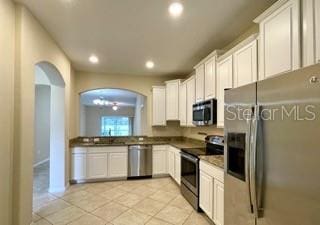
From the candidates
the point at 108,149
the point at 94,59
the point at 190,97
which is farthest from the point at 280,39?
the point at 108,149

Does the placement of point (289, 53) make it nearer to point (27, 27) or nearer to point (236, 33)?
point (236, 33)

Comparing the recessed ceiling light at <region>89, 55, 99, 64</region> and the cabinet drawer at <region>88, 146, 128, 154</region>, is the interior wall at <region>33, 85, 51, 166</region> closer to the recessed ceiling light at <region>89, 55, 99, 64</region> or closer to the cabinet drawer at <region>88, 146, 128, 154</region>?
the cabinet drawer at <region>88, 146, 128, 154</region>

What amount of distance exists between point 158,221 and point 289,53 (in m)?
2.75

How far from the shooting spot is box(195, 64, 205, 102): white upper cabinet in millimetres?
3842

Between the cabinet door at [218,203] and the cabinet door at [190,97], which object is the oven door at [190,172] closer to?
the cabinet door at [218,203]

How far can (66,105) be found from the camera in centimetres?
440

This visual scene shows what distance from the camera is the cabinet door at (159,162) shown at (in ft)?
17.6

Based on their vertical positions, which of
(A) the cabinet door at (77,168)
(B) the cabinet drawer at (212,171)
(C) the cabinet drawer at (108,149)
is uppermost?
(B) the cabinet drawer at (212,171)

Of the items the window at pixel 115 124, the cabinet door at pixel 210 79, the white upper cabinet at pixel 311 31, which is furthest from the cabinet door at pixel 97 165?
the window at pixel 115 124

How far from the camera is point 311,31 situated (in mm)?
1546

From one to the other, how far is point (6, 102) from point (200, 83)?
9.98 feet

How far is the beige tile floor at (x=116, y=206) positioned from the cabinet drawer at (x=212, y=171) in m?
0.78

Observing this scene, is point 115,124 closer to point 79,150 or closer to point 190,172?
point 79,150

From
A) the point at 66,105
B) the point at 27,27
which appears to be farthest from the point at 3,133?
the point at 66,105
